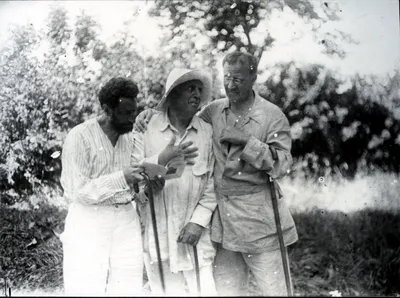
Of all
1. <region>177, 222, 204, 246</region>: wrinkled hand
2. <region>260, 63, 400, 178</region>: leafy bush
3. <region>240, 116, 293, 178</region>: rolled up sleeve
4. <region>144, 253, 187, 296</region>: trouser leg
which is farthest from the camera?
<region>260, 63, 400, 178</region>: leafy bush

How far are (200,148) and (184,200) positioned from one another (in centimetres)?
34

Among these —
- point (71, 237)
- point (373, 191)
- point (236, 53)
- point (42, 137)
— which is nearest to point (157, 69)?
point (236, 53)

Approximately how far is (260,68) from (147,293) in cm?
164

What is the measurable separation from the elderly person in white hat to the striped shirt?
13cm

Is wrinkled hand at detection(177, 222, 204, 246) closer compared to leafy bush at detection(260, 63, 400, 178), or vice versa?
wrinkled hand at detection(177, 222, 204, 246)

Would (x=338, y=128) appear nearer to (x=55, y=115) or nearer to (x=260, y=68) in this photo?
(x=260, y=68)

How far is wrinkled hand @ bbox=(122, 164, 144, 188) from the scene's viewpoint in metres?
4.13

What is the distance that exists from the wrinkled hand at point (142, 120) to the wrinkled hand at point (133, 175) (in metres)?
0.30

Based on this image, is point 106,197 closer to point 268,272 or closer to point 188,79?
point 188,79

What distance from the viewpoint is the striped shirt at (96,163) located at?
4.14m

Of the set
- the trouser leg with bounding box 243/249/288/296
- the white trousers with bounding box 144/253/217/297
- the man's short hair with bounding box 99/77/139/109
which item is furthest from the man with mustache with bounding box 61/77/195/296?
the trouser leg with bounding box 243/249/288/296

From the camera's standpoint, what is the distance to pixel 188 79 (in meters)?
4.28

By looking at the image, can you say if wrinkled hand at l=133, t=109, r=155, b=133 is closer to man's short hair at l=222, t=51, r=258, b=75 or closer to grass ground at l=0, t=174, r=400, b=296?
man's short hair at l=222, t=51, r=258, b=75

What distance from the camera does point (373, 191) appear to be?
15.3 ft
